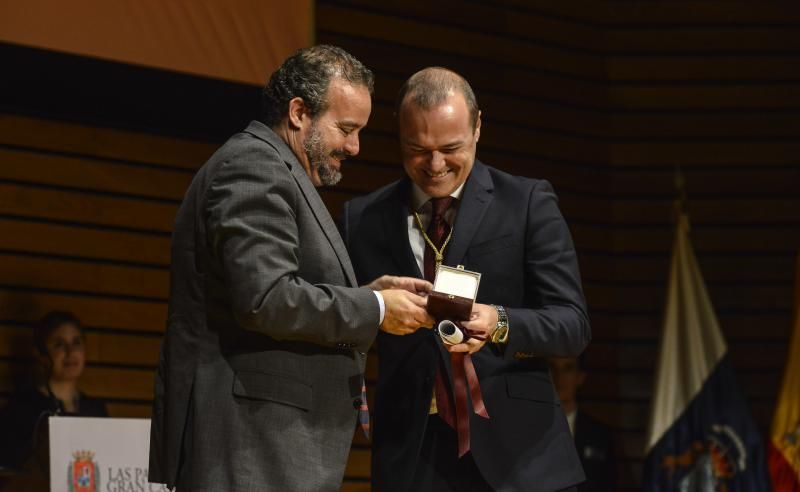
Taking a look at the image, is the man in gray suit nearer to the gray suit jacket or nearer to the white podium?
the gray suit jacket

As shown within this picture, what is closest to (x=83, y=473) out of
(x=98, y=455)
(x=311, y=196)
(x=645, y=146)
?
(x=98, y=455)

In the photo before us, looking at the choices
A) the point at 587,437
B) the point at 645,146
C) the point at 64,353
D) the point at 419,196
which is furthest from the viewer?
the point at 645,146

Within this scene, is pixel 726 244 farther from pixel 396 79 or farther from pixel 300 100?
pixel 300 100

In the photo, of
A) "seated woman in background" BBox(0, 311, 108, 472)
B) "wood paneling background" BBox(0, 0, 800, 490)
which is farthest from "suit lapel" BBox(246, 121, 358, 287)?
"wood paneling background" BBox(0, 0, 800, 490)

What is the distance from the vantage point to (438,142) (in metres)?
2.76

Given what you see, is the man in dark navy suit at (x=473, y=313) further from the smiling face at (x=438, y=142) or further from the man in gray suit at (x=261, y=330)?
the man in gray suit at (x=261, y=330)

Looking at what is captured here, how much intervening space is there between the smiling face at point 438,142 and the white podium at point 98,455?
1.38 metres

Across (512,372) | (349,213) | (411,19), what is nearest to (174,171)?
(411,19)

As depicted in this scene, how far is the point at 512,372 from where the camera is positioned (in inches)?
108

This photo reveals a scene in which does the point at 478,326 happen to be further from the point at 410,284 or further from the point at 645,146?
the point at 645,146

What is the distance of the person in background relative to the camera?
5.59m

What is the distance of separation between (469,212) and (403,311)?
0.45 metres

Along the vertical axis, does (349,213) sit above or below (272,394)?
above

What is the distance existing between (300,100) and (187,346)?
0.63 meters
